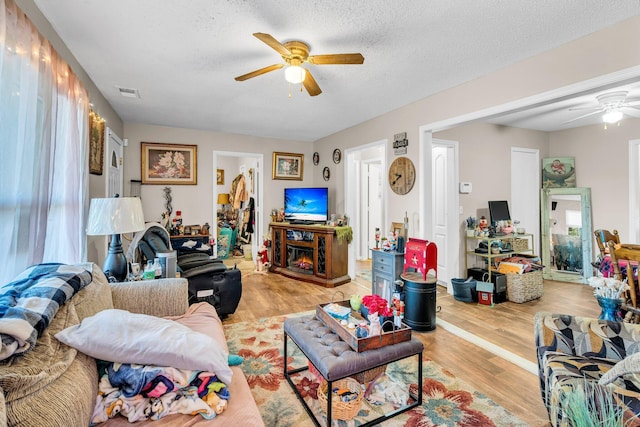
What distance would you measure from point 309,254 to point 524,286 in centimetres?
301

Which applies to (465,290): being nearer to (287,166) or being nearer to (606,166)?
(606,166)

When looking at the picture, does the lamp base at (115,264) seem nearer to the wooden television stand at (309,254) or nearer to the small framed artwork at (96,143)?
the small framed artwork at (96,143)

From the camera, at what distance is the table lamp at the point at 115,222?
214cm

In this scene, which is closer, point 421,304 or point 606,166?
point 421,304

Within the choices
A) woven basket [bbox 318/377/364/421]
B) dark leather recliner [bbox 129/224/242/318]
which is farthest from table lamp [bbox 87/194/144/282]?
woven basket [bbox 318/377/364/421]

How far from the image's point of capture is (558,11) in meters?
1.82

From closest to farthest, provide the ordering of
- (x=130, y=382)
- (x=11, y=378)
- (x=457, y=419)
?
(x=11, y=378), (x=130, y=382), (x=457, y=419)

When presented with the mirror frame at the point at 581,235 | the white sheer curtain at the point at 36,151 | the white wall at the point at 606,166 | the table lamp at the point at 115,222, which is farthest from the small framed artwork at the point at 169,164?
the white wall at the point at 606,166

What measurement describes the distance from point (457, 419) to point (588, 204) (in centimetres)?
463

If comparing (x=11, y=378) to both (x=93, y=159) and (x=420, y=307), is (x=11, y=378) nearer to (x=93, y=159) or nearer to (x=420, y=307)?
(x=93, y=159)

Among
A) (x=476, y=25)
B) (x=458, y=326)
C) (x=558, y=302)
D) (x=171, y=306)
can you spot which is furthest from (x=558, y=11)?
(x=558, y=302)

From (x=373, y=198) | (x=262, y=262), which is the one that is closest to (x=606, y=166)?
(x=373, y=198)

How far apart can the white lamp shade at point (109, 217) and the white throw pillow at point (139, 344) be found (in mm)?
1065

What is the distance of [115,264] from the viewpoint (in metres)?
2.30
